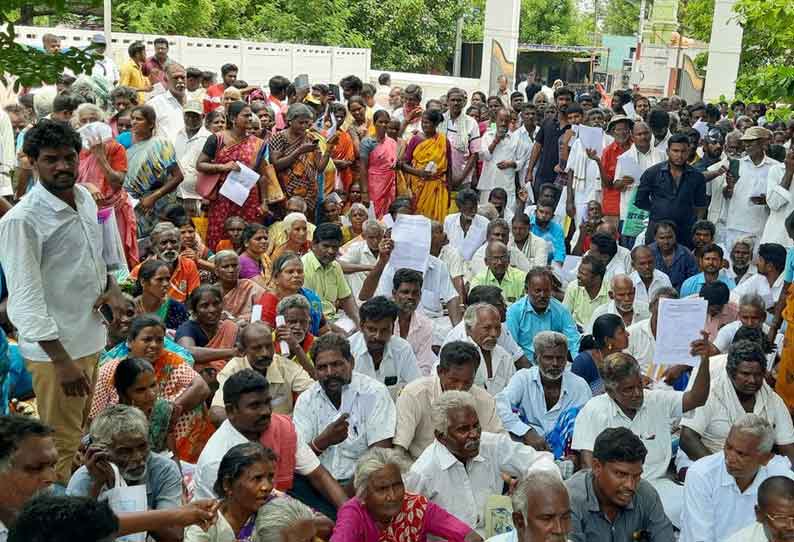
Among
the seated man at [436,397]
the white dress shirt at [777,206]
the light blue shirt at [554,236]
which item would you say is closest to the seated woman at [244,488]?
the seated man at [436,397]

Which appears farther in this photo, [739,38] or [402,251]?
A: [739,38]

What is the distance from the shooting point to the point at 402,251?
8.17 meters

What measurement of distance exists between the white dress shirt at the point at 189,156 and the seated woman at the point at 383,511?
17.5 feet

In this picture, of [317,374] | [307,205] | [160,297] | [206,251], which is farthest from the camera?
[307,205]

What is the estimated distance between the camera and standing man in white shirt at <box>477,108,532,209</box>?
44.0 ft

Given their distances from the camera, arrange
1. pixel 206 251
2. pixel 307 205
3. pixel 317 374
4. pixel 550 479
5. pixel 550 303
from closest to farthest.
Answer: pixel 550 479, pixel 317 374, pixel 550 303, pixel 206 251, pixel 307 205

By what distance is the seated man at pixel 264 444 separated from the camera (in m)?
5.07

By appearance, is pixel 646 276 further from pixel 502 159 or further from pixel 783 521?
pixel 502 159

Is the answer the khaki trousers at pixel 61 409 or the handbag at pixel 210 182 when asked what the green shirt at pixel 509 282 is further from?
the khaki trousers at pixel 61 409

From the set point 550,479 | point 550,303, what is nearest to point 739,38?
point 550,303

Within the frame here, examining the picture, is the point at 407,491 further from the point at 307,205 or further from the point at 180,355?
the point at 307,205

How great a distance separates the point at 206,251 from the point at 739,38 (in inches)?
802

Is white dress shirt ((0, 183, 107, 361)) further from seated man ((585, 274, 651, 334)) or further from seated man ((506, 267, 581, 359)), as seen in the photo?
seated man ((585, 274, 651, 334))

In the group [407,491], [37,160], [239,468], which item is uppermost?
[37,160]
